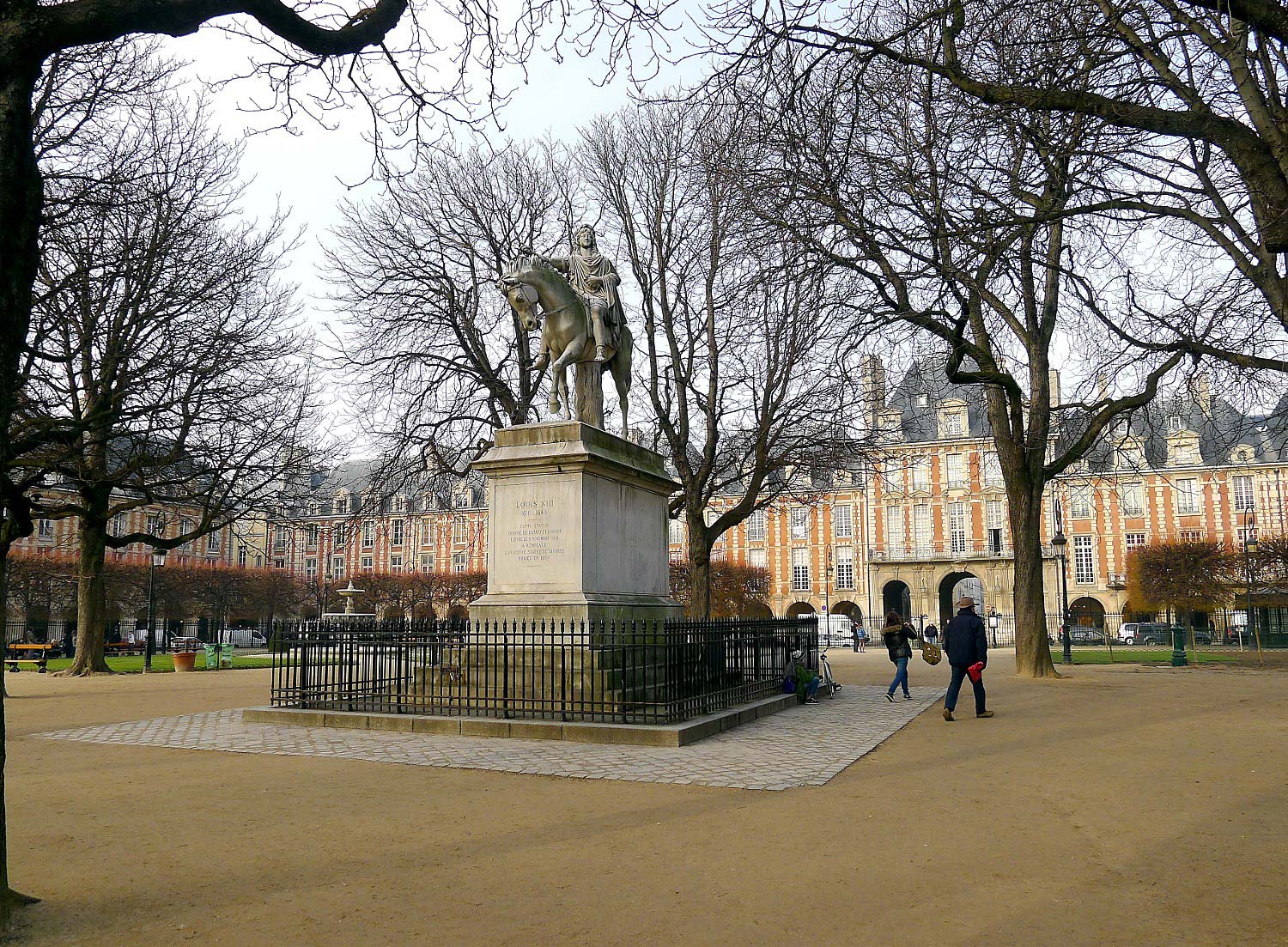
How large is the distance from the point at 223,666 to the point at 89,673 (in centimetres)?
747

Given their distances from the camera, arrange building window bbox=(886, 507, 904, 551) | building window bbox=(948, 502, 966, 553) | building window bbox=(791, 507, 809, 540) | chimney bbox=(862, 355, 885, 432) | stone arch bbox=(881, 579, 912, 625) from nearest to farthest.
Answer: chimney bbox=(862, 355, 885, 432) → building window bbox=(948, 502, 966, 553) → stone arch bbox=(881, 579, 912, 625) → building window bbox=(886, 507, 904, 551) → building window bbox=(791, 507, 809, 540)

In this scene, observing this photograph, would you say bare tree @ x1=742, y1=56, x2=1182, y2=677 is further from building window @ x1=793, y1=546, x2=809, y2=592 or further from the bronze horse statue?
building window @ x1=793, y1=546, x2=809, y2=592

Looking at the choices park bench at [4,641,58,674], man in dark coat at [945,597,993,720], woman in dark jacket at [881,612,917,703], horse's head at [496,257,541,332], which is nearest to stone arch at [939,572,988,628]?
woman in dark jacket at [881,612,917,703]

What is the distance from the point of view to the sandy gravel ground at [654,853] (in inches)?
167

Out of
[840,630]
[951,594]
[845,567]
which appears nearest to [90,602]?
[840,630]

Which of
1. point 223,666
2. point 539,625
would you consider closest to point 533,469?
point 539,625

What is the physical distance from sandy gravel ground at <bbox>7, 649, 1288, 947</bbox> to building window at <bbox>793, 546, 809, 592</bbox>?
60.8 meters

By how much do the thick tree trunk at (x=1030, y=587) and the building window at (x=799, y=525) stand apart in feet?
162

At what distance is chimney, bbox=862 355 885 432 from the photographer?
18266mm

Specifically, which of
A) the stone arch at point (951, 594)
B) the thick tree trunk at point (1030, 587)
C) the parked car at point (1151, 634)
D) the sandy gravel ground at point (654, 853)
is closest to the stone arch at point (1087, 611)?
the stone arch at point (951, 594)

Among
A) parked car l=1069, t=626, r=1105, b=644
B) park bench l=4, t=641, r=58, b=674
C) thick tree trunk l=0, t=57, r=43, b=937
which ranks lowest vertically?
parked car l=1069, t=626, r=1105, b=644

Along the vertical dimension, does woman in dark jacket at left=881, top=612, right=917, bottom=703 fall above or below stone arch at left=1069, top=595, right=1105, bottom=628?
above

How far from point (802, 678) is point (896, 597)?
54513 millimetres

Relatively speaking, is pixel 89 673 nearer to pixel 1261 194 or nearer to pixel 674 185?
pixel 674 185
